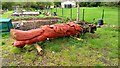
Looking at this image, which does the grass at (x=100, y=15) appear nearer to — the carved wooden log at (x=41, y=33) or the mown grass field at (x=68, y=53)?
the mown grass field at (x=68, y=53)

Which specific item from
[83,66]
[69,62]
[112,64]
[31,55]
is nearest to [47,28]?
[31,55]

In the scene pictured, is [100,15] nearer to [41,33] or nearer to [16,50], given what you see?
[41,33]

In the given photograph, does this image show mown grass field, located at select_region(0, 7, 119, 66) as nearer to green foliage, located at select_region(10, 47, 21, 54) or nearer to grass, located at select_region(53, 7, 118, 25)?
green foliage, located at select_region(10, 47, 21, 54)

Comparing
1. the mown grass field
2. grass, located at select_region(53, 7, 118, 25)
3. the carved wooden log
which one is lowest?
grass, located at select_region(53, 7, 118, 25)

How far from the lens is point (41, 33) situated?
346cm

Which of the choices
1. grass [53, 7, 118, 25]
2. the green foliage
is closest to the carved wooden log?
the green foliage

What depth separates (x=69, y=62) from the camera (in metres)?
3.01

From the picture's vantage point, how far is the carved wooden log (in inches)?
128

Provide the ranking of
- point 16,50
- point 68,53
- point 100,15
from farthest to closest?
point 100,15 < point 16,50 < point 68,53

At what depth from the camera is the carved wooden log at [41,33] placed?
3254 millimetres

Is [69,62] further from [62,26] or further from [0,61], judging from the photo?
A: [0,61]

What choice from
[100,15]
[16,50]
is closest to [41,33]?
[16,50]

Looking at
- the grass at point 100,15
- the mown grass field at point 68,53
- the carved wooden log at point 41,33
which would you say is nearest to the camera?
the mown grass field at point 68,53

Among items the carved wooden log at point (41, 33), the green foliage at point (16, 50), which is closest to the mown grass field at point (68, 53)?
the green foliage at point (16, 50)
